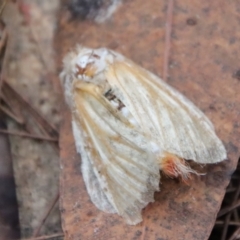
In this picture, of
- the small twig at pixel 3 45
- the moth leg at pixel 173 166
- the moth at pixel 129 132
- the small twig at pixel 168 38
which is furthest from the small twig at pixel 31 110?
the moth leg at pixel 173 166

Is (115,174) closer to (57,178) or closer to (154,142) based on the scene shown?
(154,142)

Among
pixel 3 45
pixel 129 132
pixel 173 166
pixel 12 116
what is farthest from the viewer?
pixel 3 45

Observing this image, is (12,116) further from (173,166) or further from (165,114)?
(173,166)

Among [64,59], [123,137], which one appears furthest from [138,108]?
[64,59]

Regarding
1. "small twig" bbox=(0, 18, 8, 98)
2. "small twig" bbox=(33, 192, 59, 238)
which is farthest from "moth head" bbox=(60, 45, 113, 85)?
"small twig" bbox=(33, 192, 59, 238)

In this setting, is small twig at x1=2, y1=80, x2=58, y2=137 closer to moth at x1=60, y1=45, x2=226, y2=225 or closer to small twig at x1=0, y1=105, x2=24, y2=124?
small twig at x1=0, y1=105, x2=24, y2=124

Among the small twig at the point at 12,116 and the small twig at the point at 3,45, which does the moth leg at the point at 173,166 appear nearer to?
the small twig at the point at 12,116

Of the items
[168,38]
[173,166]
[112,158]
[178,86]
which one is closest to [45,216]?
[112,158]
